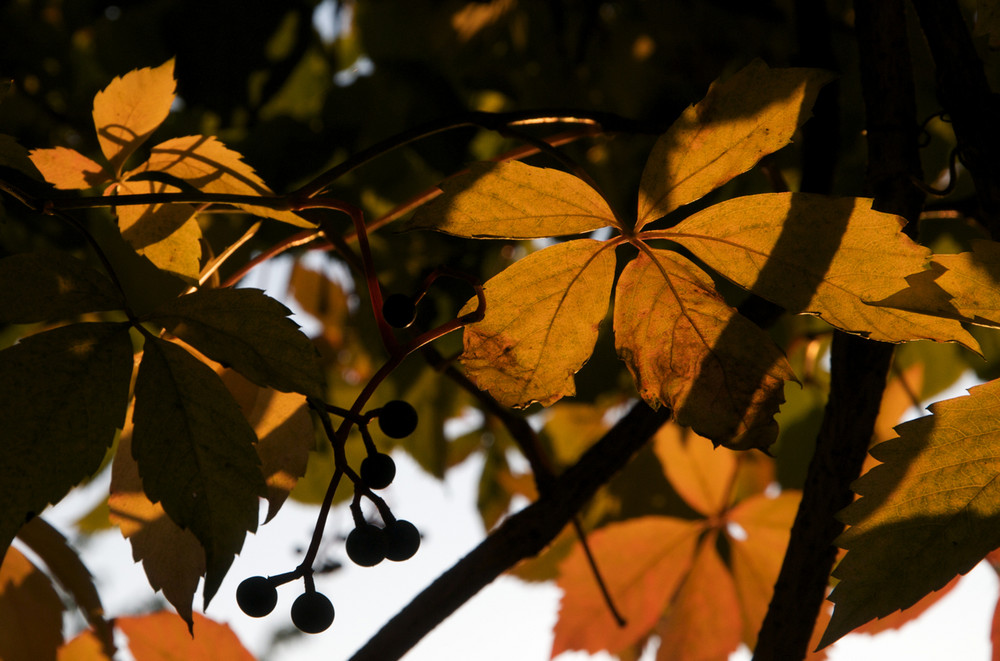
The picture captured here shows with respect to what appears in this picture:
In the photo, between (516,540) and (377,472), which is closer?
(377,472)

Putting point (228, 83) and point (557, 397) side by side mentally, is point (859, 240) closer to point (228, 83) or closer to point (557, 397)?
point (557, 397)

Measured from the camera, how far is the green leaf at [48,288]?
0.51 meters

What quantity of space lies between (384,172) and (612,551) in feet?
2.68

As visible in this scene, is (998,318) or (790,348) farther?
(790,348)

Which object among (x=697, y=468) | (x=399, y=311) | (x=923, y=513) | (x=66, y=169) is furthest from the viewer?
(x=697, y=468)

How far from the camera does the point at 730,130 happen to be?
0.53 m

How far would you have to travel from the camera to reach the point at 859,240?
50 cm

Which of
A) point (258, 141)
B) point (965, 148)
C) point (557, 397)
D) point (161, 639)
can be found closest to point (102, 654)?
point (161, 639)

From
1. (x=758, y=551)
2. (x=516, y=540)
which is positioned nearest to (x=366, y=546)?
(x=516, y=540)

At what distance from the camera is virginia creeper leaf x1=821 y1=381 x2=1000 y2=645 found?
468 mm

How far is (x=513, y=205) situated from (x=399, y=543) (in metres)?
0.29

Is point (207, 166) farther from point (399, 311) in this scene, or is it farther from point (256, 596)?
point (256, 596)

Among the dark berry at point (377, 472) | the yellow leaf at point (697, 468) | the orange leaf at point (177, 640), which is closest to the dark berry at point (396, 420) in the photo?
the dark berry at point (377, 472)

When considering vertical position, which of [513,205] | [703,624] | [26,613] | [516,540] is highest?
[513,205]
